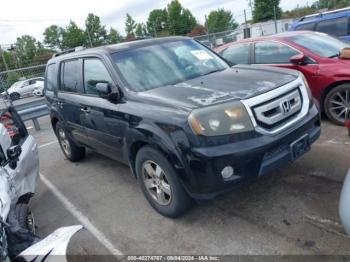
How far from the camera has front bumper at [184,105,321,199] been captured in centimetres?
283

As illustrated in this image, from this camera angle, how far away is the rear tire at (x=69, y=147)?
18.7 ft

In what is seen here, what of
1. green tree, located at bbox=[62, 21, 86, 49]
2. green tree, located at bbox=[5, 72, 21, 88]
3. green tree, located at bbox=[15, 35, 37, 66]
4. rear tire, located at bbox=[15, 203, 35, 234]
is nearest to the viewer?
rear tire, located at bbox=[15, 203, 35, 234]

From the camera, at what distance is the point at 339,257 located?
262cm

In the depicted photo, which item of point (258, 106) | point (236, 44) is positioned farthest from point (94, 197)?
point (236, 44)

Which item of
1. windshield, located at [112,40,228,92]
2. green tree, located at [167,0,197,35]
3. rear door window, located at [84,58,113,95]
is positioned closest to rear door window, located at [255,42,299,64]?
windshield, located at [112,40,228,92]

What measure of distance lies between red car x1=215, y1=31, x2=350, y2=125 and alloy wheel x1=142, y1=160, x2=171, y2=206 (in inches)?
134

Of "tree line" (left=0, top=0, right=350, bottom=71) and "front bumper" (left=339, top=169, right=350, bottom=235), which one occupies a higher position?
"tree line" (left=0, top=0, right=350, bottom=71)

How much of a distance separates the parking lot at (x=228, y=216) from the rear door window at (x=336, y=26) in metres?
4.69

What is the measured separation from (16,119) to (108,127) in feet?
3.90

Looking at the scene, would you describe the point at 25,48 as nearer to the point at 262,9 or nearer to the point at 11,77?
the point at 262,9

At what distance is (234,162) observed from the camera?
2.85m

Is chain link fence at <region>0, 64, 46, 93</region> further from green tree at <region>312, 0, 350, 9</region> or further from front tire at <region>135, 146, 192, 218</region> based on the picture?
green tree at <region>312, 0, 350, 9</region>

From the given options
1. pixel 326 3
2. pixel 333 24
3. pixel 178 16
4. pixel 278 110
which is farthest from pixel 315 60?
pixel 178 16

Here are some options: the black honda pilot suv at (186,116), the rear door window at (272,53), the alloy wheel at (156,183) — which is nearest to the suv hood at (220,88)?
the black honda pilot suv at (186,116)
